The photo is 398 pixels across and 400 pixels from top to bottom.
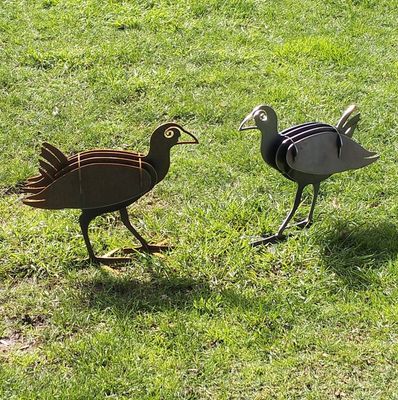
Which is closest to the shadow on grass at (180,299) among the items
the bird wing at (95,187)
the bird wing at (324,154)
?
the bird wing at (95,187)

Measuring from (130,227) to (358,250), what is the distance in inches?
54.4

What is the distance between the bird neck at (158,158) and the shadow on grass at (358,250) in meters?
1.14

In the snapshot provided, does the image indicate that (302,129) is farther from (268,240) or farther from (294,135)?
(268,240)

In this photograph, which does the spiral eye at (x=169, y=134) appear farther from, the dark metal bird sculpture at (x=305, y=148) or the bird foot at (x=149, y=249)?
the bird foot at (x=149, y=249)

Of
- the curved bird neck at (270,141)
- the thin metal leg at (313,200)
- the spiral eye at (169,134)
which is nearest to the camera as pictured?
the spiral eye at (169,134)

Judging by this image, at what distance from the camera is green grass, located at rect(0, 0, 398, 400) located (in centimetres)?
331

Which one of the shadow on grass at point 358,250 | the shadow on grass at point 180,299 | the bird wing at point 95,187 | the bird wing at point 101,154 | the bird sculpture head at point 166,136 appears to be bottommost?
the shadow on grass at point 180,299

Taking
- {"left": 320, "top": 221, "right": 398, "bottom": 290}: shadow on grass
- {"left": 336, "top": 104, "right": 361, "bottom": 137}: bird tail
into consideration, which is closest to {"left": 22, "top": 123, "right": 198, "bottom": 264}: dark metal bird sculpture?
{"left": 336, "top": 104, "right": 361, "bottom": 137}: bird tail

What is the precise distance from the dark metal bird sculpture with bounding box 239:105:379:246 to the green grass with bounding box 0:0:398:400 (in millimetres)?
467

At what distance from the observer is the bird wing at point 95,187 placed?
11.0ft

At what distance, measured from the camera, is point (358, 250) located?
3.95 m

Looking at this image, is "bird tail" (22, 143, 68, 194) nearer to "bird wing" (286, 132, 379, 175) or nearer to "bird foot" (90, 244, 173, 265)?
"bird foot" (90, 244, 173, 265)

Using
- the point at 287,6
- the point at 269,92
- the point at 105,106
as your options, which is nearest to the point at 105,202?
the point at 105,106

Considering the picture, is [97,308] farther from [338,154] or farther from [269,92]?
[269,92]
